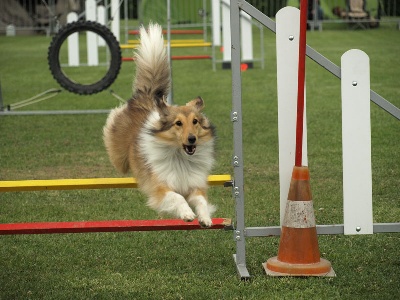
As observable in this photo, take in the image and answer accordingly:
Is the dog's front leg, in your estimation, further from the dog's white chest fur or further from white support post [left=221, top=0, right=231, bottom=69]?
white support post [left=221, top=0, right=231, bottom=69]

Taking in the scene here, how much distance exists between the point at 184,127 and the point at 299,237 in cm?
92

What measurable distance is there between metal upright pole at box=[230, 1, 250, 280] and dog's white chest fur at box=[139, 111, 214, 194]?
0.34 m

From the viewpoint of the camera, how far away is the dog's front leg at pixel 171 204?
17.3 feet

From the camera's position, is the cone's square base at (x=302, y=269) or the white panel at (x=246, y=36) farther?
the white panel at (x=246, y=36)

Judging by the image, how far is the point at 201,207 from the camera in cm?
543

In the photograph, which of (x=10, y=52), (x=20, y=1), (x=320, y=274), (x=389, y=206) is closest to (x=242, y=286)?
(x=320, y=274)

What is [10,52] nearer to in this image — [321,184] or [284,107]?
[321,184]

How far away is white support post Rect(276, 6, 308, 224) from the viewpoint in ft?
17.2

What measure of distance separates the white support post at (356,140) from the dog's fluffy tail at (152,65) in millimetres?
1495

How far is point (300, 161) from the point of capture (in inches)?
206

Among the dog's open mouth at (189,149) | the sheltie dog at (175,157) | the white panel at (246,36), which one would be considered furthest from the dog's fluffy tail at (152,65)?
the white panel at (246,36)

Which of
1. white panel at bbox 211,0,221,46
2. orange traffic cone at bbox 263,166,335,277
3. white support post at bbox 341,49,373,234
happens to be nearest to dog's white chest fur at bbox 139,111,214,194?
orange traffic cone at bbox 263,166,335,277

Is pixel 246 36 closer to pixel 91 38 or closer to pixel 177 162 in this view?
pixel 91 38

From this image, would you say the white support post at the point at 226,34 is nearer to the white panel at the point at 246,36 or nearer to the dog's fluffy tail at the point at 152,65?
the white panel at the point at 246,36
